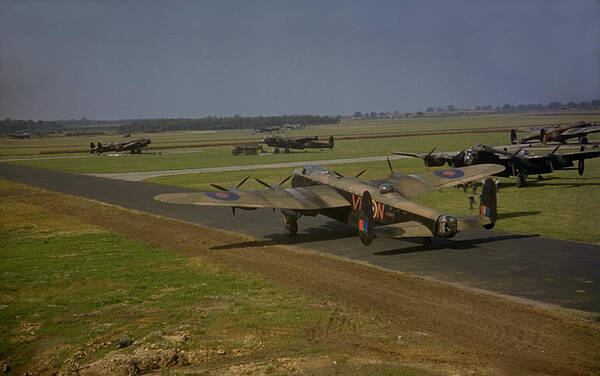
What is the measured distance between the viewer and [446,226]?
67.2ft

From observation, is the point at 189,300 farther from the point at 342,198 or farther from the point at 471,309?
the point at 342,198

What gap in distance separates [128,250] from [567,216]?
942 inches

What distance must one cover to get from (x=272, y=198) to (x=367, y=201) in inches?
262

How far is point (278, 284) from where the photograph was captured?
18.3 m

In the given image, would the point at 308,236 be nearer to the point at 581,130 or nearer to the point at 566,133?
the point at 566,133

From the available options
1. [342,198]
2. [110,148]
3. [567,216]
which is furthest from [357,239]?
[110,148]

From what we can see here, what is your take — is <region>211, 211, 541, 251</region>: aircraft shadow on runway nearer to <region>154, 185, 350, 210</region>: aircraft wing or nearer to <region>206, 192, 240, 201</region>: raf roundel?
<region>154, 185, 350, 210</region>: aircraft wing

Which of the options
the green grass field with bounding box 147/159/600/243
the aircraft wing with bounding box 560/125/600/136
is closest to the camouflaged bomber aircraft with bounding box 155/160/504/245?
the green grass field with bounding box 147/159/600/243

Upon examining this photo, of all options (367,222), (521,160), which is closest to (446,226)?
(367,222)

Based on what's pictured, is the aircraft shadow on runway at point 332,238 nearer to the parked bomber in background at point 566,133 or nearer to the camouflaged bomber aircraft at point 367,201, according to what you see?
the camouflaged bomber aircraft at point 367,201

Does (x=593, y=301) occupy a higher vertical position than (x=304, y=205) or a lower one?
lower

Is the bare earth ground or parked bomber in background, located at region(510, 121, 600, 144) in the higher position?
parked bomber in background, located at region(510, 121, 600, 144)

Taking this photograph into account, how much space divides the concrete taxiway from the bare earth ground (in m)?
1.27

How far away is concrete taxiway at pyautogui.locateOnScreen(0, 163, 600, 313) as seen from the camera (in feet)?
56.7
